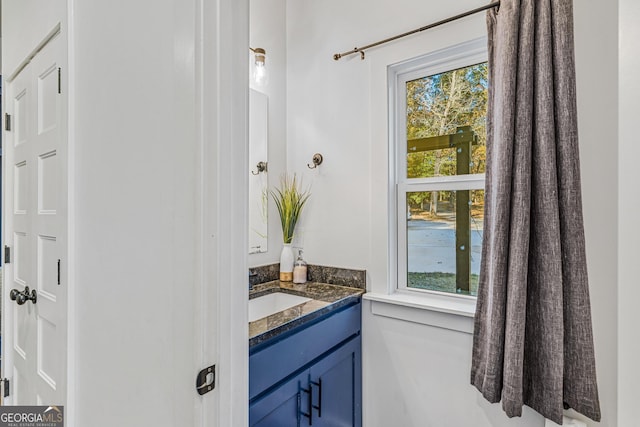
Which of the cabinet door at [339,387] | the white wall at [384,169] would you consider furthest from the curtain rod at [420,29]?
the cabinet door at [339,387]

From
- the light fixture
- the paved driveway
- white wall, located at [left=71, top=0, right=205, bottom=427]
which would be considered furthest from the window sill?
the light fixture

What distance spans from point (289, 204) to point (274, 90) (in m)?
0.72

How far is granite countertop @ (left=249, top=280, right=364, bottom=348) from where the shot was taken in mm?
1217

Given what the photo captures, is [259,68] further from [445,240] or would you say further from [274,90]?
[445,240]

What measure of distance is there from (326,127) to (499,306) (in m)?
1.27

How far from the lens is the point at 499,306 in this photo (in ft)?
4.02

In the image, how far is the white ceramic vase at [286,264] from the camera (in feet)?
6.60

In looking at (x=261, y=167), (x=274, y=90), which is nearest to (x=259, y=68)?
(x=274, y=90)

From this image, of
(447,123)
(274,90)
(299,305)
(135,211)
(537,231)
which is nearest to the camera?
(135,211)

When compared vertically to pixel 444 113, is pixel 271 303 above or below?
below

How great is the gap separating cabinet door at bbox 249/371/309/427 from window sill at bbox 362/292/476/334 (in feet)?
1.73

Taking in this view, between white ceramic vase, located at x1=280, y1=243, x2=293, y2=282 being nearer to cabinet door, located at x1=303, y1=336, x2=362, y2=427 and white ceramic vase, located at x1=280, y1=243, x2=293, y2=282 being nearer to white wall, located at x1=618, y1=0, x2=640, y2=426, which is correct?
cabinet door, located at x1=303, y1=336, x2=362, y2=427

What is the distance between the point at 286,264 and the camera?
202 cm

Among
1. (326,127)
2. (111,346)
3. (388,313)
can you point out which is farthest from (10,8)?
(388,313)
